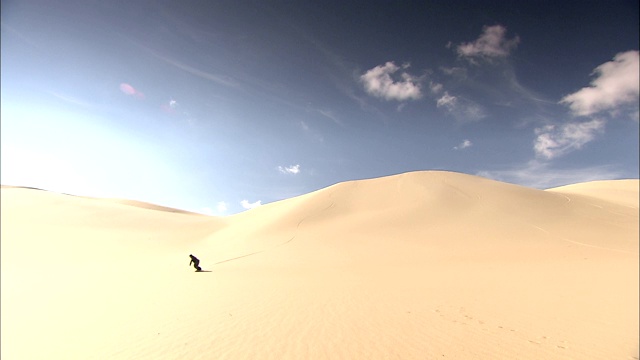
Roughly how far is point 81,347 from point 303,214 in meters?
20.7

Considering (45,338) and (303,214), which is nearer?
(45,338)

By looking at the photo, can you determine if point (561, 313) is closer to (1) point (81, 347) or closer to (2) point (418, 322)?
(2) point (418, 322)

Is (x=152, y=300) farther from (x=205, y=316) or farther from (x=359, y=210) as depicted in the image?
(x=359, y=210)

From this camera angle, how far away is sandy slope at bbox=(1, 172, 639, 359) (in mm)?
4930

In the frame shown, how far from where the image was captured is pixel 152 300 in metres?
8.24

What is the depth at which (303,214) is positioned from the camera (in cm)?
2575

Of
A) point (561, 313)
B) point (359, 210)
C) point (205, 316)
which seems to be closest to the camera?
point (561, 313)

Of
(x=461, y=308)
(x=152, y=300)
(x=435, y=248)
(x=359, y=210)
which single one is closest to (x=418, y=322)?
(x=461, y=308)

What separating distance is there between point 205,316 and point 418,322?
4686 mm

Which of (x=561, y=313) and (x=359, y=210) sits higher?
(x=359, y=210)

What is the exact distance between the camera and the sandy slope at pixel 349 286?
4930 millimetres

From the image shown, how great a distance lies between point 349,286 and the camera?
897cm

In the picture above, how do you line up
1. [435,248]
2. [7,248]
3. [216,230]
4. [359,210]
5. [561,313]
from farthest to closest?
[216,230]
[359,210]
[7,248]
[435,248]
[561,313]

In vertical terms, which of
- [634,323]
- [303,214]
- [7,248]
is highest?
[303,214]
